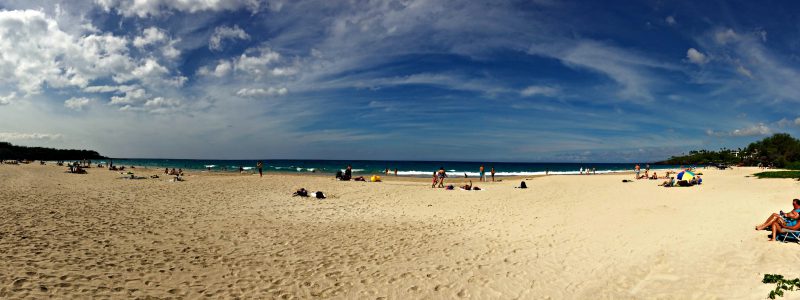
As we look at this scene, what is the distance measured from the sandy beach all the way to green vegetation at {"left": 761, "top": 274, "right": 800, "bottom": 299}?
0.21 m

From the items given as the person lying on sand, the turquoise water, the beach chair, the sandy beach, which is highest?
the turquoise water

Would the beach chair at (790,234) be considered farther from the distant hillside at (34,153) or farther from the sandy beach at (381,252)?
the distant hillside at (34,153)

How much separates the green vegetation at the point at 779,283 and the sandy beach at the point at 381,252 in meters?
0.21

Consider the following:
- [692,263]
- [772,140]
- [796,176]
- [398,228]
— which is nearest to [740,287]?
[692,263]

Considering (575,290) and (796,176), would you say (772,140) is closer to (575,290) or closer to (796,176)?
(796,176)

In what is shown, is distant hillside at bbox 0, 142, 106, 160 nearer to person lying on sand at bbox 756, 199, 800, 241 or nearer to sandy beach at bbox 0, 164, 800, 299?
sandy beach at bbox 0, 164, 800, 299

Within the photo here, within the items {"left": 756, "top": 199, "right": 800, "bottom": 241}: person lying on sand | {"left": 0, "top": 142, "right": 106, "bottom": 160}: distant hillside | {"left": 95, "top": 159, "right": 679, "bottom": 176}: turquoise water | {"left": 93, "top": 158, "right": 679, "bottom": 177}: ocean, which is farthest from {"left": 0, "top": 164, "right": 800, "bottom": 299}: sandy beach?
{"left": 0, "top": 142, "right": 106, "bottom": 160}: distant hillside

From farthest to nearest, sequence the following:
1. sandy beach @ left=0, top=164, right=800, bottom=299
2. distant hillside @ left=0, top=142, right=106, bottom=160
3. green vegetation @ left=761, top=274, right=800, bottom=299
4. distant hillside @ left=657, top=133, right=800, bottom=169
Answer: distant hillside @ left=0, top=142, right=106, bottom=160 → distant hillside @ left=657, top=133, right=800, bottom=169 → sandy beach @ left=0, top=164, right=800, bottom=299 → green vegetation @ left=761, top=274, right=800, bottom=299

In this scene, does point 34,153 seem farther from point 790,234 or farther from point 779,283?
point 790,234

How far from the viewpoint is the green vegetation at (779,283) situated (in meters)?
5.98

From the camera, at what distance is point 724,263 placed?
8.13 meters

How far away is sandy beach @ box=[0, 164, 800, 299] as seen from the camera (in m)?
6.74

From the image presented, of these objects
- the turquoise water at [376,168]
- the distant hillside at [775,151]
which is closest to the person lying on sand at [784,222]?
the turquoise water at [376,168]

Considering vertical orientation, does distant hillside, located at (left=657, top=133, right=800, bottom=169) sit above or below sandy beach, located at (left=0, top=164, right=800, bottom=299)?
above
